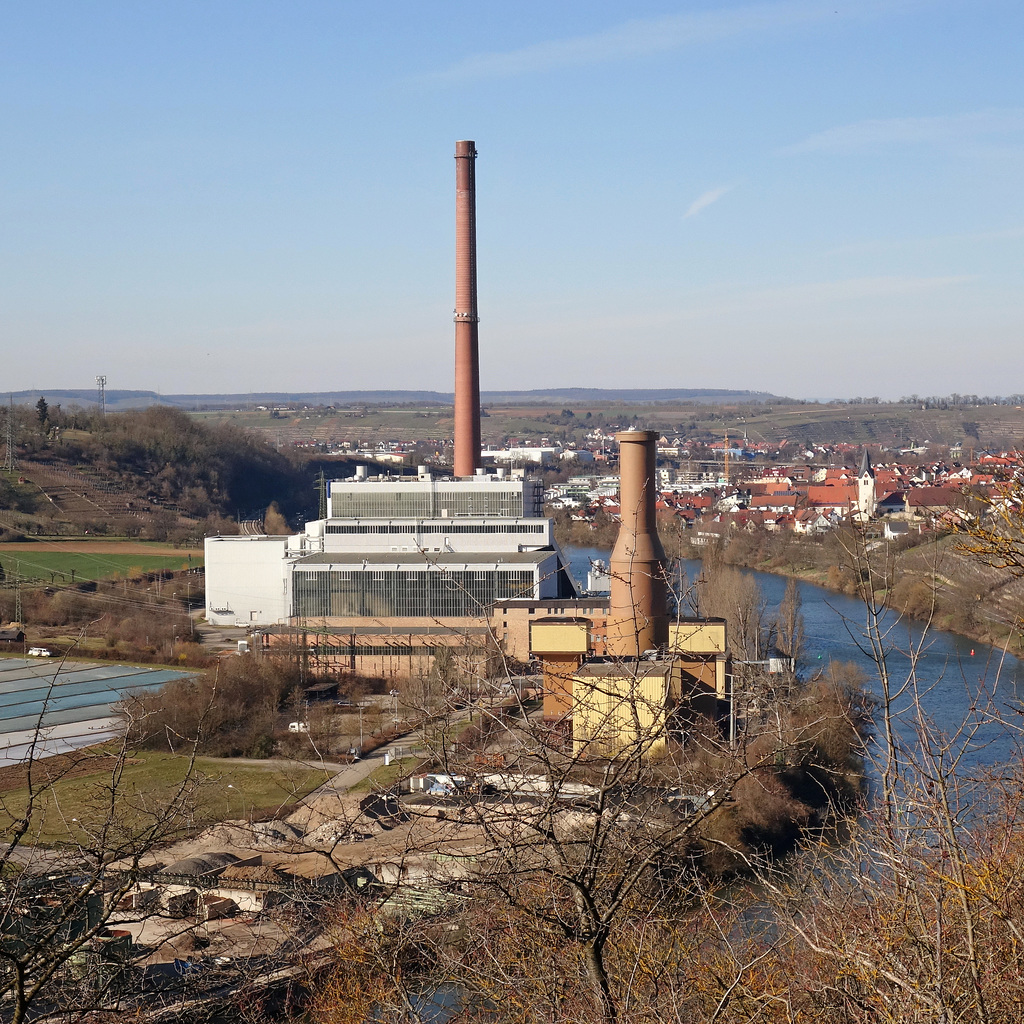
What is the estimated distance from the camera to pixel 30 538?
25.4 metres

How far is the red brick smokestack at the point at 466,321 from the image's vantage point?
66.9ft

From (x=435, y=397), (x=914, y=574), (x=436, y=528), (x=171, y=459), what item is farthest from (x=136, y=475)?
(x=435, y=397)

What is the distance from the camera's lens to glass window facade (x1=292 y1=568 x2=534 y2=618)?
16.7m

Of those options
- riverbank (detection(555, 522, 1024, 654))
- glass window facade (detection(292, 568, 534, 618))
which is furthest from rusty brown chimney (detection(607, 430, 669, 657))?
glass window facade (detection(292, 568, 534, 618))

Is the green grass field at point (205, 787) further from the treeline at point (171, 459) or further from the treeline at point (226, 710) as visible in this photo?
the treeline at point (171, 459)

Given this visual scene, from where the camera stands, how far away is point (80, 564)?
901 inches

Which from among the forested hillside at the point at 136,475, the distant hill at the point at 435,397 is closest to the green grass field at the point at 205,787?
the forested hillside at the point at 136,475

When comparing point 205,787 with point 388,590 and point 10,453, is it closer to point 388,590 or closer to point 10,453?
point 388,590

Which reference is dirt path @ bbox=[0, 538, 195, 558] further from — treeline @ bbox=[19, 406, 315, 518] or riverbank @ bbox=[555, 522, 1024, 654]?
riverbank @ bbox=[555, 522, 1024, 654]

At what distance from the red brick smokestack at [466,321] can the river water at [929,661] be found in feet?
10.2

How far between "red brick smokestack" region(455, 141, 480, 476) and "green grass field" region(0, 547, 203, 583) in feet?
22.7

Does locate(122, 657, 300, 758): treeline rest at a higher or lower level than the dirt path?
lower

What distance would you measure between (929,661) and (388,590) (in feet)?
23.3

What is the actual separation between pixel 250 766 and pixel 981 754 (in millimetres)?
6645
